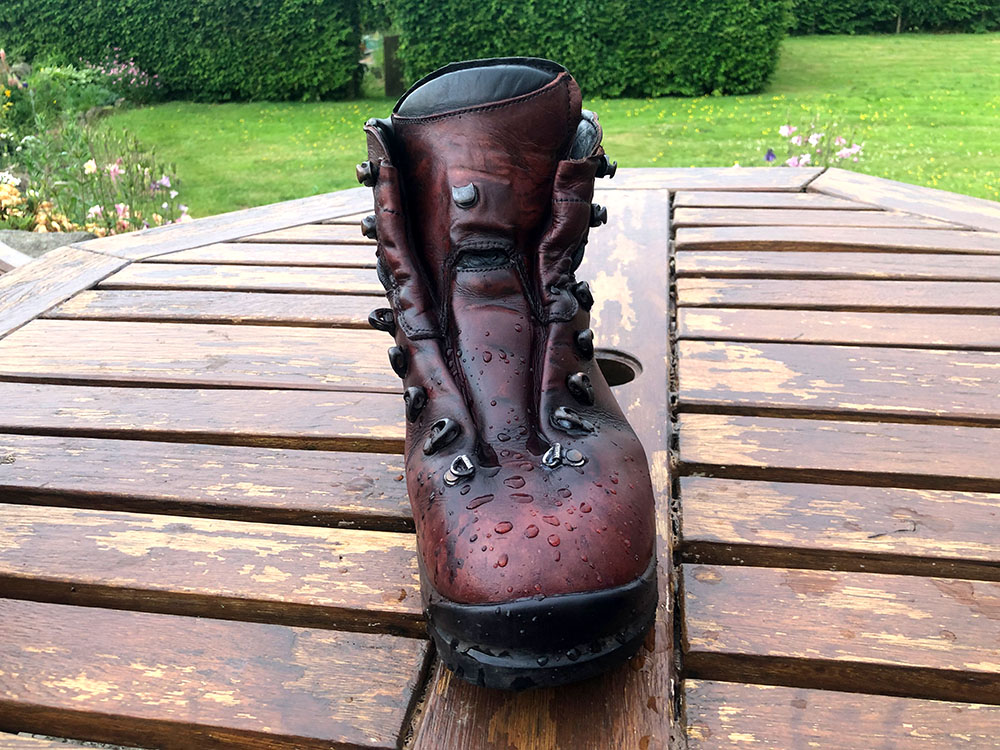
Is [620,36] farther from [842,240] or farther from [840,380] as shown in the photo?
[840,380]

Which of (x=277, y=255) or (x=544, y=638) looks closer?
(x=544, y=638)

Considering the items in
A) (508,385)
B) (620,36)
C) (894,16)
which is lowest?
(894,16)

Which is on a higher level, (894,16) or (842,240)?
(842,240)

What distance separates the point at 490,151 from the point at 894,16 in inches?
696

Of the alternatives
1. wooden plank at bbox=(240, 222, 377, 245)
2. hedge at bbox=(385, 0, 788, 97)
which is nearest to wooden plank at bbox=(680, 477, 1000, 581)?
wooden plank at bbox=(240, 222, 377, 245)

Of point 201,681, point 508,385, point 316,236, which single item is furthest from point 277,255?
point 201,681

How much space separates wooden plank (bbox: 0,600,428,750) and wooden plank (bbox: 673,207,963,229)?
1830mm

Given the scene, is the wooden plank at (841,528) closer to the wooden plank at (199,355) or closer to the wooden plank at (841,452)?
the wooden plank at (841,452)

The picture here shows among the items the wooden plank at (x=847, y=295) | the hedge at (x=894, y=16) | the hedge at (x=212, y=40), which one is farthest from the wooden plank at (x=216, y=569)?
the hedge at (x=894, y=16)

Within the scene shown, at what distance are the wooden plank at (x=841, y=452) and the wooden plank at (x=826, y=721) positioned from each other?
0.44m

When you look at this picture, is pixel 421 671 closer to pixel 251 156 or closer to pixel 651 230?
pixel 651 230

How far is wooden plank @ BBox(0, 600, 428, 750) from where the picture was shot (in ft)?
2.94

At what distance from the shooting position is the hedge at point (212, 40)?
11047mm

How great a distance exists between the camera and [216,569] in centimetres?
111
